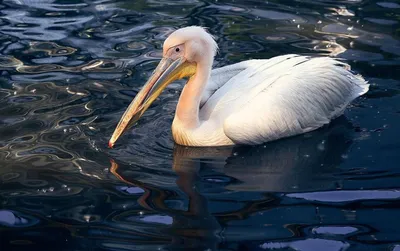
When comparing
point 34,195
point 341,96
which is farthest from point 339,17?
point 34,195

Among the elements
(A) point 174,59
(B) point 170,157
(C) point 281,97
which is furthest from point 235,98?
(B) point 170,157

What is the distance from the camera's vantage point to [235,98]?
17.3 feet

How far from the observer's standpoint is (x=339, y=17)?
24.5 feet

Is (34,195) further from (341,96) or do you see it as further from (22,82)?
(341,96)

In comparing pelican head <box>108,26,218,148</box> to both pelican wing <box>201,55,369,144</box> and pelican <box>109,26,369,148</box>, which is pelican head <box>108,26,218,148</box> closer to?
pelican <box>109,26,369,148</box>

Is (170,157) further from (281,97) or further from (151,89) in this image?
(281,97)

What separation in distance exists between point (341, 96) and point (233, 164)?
112 centimetres

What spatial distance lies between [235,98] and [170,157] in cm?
60

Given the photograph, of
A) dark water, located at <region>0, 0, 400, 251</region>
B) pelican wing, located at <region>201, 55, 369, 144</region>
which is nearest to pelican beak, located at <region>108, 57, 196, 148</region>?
dark water, located at <region>0, 0, 400, 251</region>

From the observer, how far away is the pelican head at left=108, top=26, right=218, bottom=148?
16.7ft

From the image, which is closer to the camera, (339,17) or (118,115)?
(118,115)

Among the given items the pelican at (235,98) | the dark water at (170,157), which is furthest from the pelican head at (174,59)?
the dark water at (170,157)

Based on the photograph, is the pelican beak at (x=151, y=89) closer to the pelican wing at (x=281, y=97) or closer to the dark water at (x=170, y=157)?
the dark water at (x=170, y=157)

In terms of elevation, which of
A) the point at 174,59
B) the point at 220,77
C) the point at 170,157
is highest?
the point at 174,59
